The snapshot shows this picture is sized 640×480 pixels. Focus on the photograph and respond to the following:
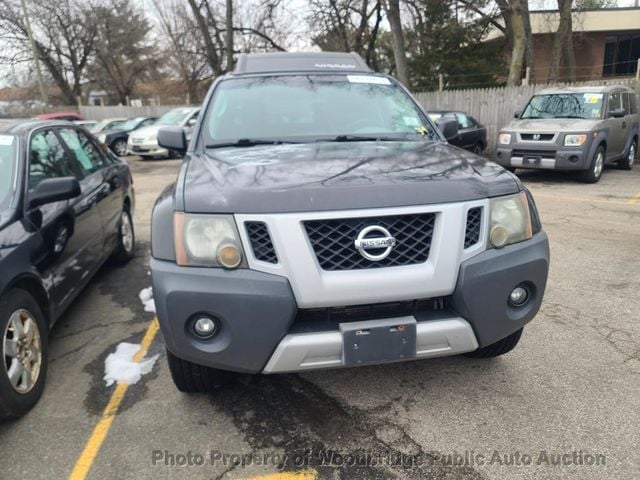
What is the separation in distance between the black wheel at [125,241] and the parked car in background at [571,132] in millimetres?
7269

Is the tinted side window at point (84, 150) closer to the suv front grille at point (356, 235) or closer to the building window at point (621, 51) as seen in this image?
the suv front grille at point (356, 235)

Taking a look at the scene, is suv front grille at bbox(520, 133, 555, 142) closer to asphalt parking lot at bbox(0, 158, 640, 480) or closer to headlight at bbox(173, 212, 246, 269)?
asphalt parking lot at bbox(0, 158, 640, 480)

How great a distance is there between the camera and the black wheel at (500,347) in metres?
2.93

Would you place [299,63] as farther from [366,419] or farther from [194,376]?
[366,419]

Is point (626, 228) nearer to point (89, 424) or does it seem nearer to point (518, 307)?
point (518, 307)

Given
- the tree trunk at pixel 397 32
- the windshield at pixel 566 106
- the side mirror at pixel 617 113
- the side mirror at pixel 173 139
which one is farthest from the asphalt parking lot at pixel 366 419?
the tree trunk at pixel 397 32

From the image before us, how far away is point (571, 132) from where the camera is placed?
9.08 meters

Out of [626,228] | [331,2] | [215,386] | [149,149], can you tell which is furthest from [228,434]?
[331,2]

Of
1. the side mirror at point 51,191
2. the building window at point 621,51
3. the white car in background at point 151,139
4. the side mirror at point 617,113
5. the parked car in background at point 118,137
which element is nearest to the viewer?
the side mirror at point 51,191

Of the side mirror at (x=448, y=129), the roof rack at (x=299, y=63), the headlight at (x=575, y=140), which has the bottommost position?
the headlight at (x=575, y=140)

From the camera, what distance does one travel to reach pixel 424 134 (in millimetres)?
3584

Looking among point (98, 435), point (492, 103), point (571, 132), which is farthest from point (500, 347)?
point (492, 103)

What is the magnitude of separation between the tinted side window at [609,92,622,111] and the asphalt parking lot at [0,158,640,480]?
303 inches

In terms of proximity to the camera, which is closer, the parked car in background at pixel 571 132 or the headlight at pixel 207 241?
the headlight at pixel 207 241
